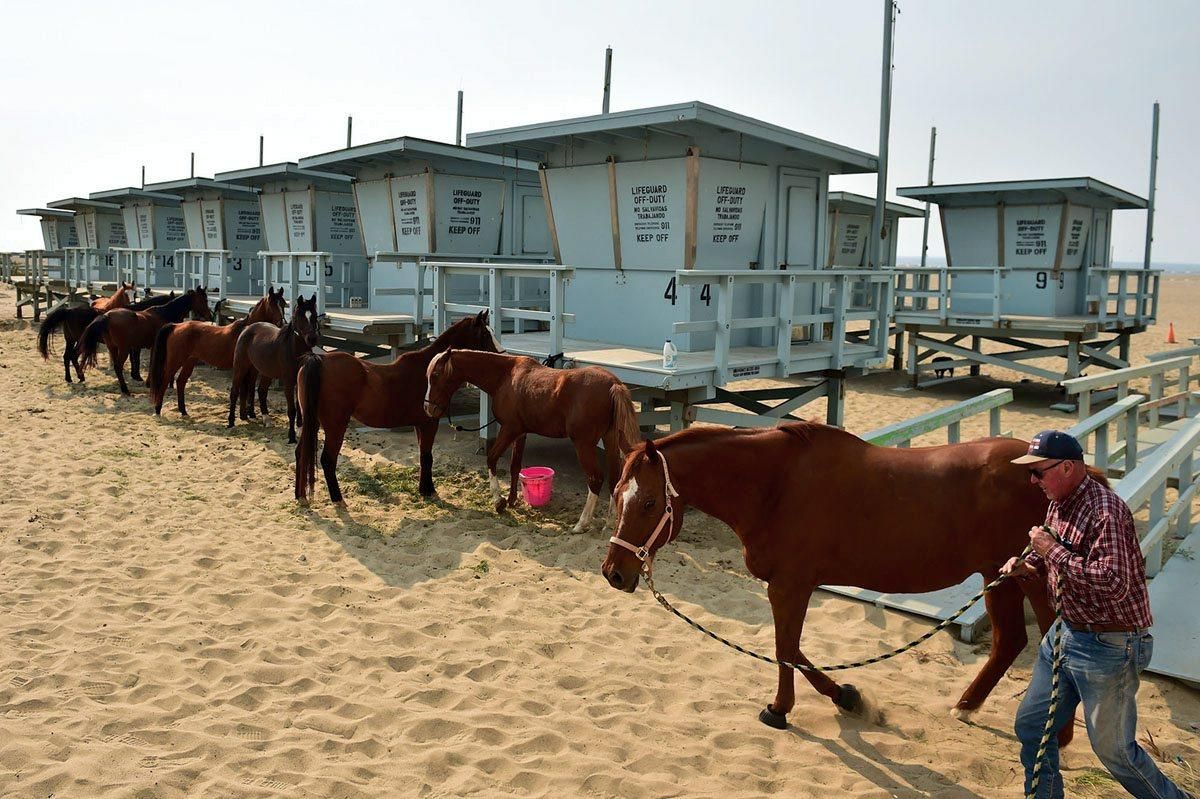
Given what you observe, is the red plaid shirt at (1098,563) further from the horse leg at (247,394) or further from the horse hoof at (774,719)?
the horse leg at (247,394)

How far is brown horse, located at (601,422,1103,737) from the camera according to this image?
13.9 ft

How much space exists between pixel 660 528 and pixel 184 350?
11765 mm

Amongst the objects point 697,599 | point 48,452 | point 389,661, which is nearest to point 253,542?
point 389,661

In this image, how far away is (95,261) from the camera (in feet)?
89.6

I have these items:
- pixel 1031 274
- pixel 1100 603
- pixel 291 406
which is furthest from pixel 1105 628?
pixel 1031 274

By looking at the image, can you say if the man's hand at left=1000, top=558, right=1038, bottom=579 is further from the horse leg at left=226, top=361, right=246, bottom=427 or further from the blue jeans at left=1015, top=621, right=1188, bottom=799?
the horse leg at left=226, top=361, right=246, bottom=427

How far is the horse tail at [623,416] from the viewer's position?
7883 mm

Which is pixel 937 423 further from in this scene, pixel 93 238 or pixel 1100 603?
pixel 93 238

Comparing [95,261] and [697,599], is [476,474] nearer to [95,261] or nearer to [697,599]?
[697,599]

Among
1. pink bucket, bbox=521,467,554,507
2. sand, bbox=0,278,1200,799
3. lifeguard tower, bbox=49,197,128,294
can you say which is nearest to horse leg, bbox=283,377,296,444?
sand, bbox=0,278,1200,799

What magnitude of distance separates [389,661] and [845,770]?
2718mm

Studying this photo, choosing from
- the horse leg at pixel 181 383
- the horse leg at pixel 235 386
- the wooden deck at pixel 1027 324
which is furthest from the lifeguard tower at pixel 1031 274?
the horse leg at pixel 181 383

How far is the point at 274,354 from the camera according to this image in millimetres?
11805

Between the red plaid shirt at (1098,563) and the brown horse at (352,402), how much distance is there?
22.1 feet
